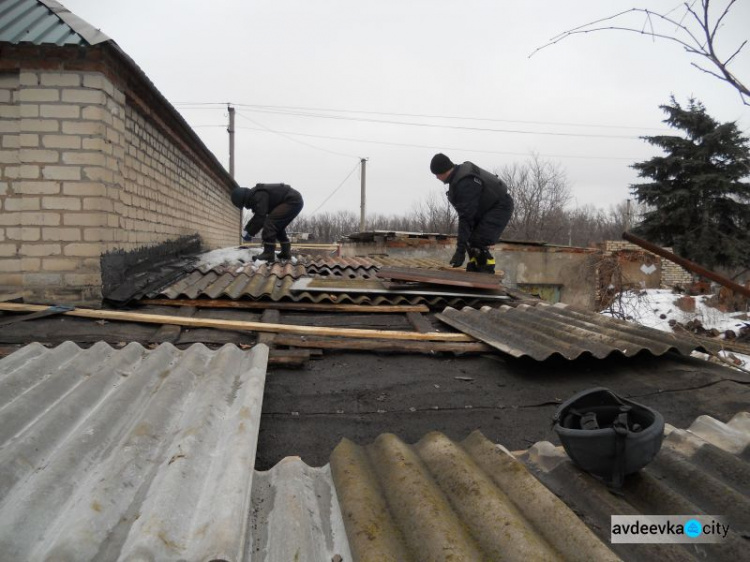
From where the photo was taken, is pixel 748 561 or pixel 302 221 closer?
pixel 748 561

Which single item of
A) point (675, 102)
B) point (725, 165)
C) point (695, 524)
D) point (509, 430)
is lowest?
point (509, 430)

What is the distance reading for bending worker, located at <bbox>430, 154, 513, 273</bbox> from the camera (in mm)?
5441

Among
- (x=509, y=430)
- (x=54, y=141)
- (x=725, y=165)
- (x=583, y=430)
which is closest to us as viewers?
(x=583, y=430)

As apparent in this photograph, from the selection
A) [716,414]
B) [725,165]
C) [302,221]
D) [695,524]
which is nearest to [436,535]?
[695,524]

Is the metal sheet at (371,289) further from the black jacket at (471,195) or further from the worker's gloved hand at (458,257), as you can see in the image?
the black jacket at (471,195)

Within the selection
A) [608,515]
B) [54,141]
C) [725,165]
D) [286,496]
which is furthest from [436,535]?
[725,165]

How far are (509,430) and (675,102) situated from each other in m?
24.6

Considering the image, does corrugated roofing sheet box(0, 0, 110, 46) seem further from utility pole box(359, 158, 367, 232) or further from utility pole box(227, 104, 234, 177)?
utility pole box(359, 158, 367, 232)

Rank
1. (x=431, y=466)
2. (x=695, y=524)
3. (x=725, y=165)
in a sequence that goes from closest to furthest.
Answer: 1. (x=695, y=524)
2. (x=431, y=466)
3. (x=725, y=165)

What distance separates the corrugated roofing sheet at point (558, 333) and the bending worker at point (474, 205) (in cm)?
158

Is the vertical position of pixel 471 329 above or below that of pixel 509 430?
above

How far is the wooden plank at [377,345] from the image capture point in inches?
123

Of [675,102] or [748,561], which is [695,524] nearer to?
[748,561]

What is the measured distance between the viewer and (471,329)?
143 inches
